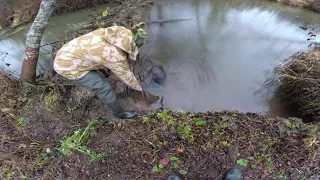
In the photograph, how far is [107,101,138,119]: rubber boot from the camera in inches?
147

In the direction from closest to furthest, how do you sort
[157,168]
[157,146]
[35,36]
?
[157,168] → [157,146] → [35,36]

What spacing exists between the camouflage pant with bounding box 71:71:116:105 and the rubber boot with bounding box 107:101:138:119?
129 mm

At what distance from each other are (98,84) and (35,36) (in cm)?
144

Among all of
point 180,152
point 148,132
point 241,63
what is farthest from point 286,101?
point 148,132

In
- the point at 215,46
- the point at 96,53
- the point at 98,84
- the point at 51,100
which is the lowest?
the point at 51,100

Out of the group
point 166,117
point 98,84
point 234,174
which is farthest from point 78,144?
point 234,174

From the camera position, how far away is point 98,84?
3350mm

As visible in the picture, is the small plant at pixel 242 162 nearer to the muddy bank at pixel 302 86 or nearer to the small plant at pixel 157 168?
the small plant at pixel 157 168

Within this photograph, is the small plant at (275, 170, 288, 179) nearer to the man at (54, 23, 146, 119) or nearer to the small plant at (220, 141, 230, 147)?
the small plant at (220, 141, 230, 147)

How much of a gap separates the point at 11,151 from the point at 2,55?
8.91ft

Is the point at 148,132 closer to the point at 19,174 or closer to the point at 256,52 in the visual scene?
the point at 19,174

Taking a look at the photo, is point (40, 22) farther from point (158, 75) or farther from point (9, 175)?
point (9, 175)

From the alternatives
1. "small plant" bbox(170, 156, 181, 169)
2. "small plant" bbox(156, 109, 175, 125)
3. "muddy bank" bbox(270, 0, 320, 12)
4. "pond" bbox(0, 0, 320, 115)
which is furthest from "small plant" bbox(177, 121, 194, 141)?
"muddy bank" bbox(270, 0, 320, 12)

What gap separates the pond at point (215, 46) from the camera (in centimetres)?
453
